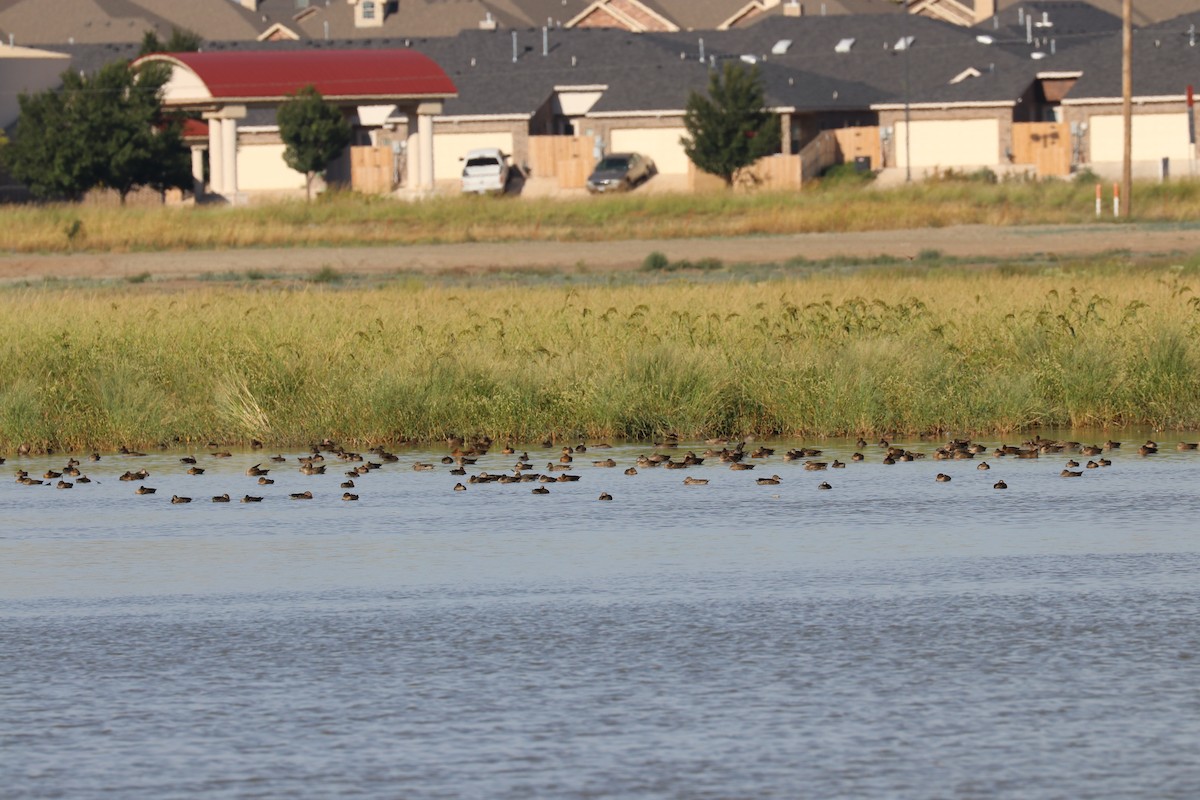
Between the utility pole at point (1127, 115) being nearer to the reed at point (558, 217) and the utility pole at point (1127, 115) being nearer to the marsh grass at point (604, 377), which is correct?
the reed at point (558, 217)

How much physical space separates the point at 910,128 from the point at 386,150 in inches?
781

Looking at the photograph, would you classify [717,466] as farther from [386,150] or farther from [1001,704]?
[386,150]

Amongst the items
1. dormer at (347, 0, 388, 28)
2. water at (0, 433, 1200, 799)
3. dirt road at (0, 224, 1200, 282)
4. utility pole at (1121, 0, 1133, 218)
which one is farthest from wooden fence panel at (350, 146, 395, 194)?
water at (0, 433, 1200, 799)

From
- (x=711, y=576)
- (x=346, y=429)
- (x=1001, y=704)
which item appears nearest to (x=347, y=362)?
(x=346, y=429)

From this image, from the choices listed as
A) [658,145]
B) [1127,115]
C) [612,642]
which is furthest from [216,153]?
[612,642]

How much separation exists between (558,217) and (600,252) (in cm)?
1190

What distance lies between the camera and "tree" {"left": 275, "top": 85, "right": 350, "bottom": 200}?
74.0 meters

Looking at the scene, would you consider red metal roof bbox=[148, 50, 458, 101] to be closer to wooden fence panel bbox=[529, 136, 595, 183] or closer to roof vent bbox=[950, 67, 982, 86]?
wooden fence panel bbox=[529, 136, 595, 183]

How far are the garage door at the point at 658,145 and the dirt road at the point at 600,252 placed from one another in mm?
30851

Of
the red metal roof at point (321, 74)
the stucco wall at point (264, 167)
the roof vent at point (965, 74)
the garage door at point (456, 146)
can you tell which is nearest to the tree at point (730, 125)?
the red metal roof at point (321, 74)

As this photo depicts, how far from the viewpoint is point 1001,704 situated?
8.95m

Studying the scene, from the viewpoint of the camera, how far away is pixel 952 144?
77.4 metres

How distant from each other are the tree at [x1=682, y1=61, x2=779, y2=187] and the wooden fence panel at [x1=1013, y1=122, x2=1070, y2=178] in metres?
8.83

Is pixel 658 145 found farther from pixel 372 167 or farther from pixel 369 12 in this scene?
pixel 369 12
